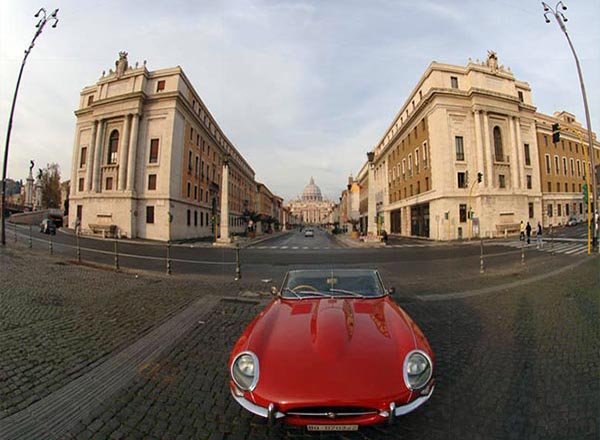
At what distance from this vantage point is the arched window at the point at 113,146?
36375 millimetres

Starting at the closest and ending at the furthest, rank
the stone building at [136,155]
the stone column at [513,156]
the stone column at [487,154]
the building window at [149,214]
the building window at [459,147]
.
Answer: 1. the stone column at [487,154]
2. the building window at [459,147]
3. the stone column at [513,156]
4. the stone building at [136,155]
5. the building window at [149,214]

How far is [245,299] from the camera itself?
22.1ft

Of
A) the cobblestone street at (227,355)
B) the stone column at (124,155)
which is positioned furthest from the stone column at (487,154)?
the stone column at (124,155)

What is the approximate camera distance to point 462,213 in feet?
106

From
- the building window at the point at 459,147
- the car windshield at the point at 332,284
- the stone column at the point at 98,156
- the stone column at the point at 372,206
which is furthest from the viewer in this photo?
the stone column at the point at 98,156

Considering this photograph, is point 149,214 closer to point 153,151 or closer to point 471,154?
point 153,151

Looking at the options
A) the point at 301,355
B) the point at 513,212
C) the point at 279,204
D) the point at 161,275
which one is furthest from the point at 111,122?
the point at 279,204

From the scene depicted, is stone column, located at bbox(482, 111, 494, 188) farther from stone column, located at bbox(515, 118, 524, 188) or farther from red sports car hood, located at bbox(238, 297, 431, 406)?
red sports car hood, located at bbox(238, 297, 431, 406)

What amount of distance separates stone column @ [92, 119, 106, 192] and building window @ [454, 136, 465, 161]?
151 feet

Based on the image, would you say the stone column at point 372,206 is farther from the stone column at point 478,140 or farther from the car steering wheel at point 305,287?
the car steering wheel at point 305,287

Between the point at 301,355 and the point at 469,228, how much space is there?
34.0m

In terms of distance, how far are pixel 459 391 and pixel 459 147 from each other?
37501mm

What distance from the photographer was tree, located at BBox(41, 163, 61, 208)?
207 feet

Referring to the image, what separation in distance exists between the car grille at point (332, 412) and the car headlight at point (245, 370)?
1.22 feet
